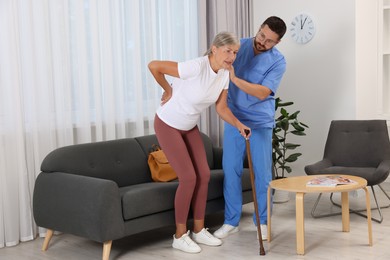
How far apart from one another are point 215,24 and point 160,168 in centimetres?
173

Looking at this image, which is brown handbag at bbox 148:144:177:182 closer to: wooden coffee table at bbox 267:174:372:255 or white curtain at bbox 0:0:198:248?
white curtain at bbox 0:0:198:248

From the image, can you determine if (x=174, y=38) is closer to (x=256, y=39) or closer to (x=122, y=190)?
(x=256, y=39)

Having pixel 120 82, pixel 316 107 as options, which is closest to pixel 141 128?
pixel 120 82

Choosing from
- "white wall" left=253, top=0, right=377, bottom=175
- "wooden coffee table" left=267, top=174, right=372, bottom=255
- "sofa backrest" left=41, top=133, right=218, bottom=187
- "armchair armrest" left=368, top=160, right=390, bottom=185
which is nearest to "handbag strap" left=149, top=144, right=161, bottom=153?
"sofa backrest" left=41, top=133, right=218, bottom=187

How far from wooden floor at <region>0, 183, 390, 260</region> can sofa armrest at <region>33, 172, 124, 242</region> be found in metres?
0.26

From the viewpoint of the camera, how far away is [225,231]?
4262 millimetres

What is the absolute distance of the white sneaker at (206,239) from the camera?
4035mm

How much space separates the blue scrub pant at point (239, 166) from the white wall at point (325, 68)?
1.64 meters

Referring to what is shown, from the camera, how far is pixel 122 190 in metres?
4.06

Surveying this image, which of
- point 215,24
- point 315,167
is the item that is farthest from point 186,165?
point 215,24

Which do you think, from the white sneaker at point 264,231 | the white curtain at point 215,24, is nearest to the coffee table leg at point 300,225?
the white sneaker at point 264,231

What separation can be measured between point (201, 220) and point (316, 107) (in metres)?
2.22

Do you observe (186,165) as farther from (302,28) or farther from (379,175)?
(302,28)

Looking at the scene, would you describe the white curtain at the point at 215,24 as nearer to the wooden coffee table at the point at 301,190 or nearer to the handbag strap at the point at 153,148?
the handbag strap at the point at 153,148
